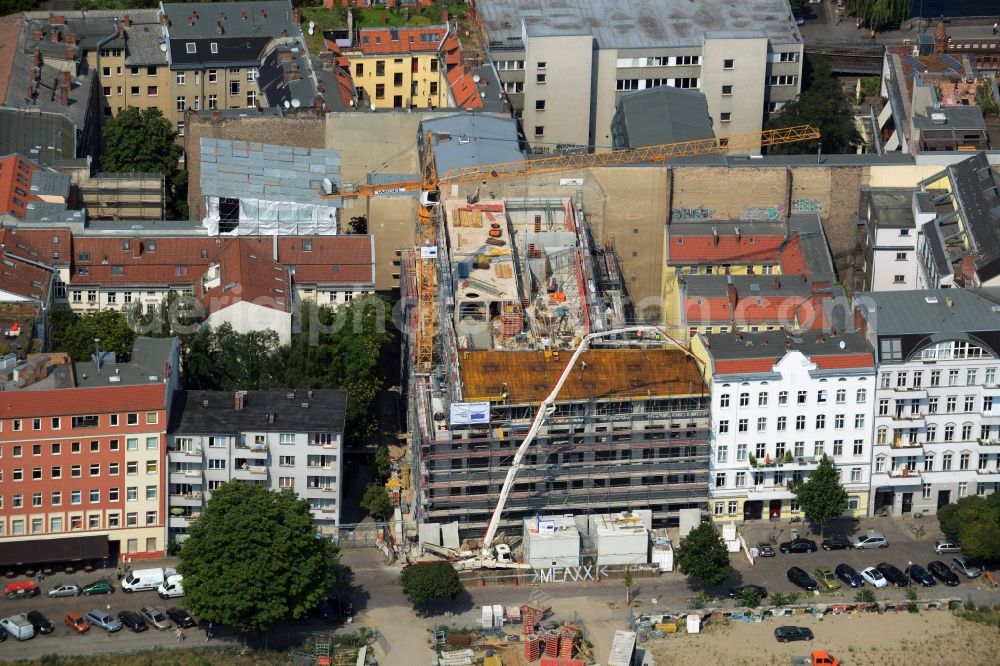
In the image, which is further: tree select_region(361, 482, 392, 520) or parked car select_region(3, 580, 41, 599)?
tree select_region(361, 482, 392, 520)

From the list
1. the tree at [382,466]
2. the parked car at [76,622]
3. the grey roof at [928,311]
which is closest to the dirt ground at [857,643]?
the grey roof at [928,311]

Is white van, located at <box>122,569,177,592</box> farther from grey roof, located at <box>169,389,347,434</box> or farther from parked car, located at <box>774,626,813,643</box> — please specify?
parked car, located at <box>774,626,813,643</box>

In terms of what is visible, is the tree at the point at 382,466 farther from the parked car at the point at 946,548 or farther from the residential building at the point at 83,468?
the parked car at the point at 946,548

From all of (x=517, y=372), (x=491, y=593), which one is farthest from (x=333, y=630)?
(x=517, y=372)

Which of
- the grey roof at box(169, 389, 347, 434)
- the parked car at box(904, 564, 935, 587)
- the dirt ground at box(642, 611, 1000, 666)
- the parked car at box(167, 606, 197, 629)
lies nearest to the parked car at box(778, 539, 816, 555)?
the parked car at box(904, 564, 935, 587)

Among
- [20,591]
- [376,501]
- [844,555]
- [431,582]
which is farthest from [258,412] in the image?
[844,555]

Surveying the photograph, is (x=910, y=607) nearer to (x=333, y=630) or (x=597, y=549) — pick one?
(x=597, y=549)
